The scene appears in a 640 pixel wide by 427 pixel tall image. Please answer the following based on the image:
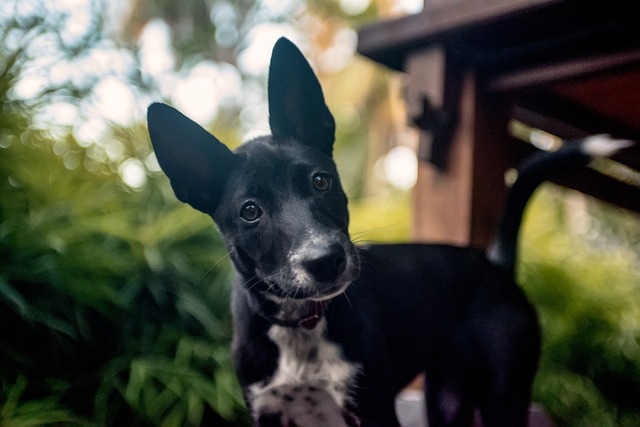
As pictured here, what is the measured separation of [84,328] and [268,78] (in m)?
1.27

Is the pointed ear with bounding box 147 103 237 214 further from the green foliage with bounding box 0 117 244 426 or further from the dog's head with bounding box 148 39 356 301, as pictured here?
the green foliage with bounding box 0 117 244 426

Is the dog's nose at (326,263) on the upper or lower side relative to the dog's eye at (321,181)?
lower

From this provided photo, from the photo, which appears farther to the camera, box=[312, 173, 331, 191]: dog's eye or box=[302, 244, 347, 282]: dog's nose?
box=[312, 173, 331, 191]: dog's eye

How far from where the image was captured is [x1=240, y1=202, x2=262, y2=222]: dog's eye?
1228 millimetres

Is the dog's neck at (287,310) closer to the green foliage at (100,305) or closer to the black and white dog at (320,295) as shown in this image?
the black and white dog at (320,295)

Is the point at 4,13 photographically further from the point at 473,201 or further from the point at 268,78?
the point at 473,201

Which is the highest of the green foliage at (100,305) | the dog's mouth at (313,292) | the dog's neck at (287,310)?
the dog's mouth at (313,292)


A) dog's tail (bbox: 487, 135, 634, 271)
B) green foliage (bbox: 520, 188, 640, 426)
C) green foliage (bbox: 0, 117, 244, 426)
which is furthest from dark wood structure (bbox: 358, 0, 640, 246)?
green foliage (bbox: 520, 188, 640, 426)

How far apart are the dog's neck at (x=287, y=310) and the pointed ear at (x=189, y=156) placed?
228mm

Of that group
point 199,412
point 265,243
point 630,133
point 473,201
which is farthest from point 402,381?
point 630,133

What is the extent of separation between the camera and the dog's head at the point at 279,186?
3.71 ft

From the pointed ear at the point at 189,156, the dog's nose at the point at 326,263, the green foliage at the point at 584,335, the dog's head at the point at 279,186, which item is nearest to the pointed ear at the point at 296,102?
the dog's head at the point at 279,186

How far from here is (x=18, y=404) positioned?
182 centimetres

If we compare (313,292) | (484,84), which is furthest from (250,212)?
(484,84)
